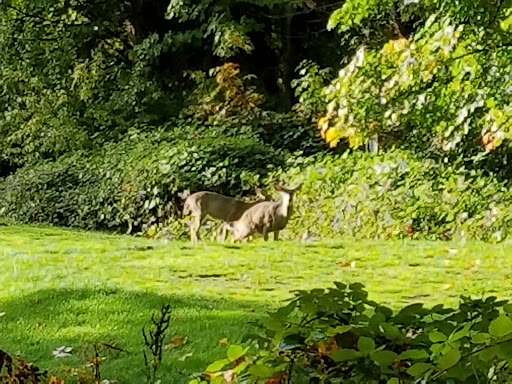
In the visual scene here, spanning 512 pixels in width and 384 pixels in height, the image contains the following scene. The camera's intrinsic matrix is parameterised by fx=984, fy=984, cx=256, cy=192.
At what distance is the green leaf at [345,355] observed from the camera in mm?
1311

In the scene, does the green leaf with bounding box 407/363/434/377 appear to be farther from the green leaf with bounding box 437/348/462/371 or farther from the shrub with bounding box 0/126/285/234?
the shrub with bounding box 0/126/285/234

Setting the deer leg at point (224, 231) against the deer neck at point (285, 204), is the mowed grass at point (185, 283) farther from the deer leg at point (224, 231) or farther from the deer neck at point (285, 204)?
the deer leg at point (224, 231)

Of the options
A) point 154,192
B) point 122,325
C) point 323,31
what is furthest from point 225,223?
point 323,31

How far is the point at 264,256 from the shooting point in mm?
8305

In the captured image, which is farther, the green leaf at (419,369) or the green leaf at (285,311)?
the green leaf at (285,311)

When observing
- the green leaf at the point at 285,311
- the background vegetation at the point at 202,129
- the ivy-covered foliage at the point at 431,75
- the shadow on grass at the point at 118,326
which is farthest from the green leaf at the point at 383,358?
the background vegetation at the point at 202,129

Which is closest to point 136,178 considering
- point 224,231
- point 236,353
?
point 224,231

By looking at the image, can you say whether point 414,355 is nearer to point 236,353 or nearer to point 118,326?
point 236,353

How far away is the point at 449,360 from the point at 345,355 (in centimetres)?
21

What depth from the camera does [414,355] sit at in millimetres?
1256

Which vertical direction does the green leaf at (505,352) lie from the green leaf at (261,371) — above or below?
above

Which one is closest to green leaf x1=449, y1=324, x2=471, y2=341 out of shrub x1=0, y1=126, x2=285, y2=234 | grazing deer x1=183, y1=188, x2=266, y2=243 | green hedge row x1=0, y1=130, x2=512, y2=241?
green hedge row x1=0, y1=130, x2=512, y2=241

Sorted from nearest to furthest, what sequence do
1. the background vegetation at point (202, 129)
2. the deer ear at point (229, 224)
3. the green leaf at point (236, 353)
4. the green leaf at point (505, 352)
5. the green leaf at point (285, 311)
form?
the green leaf at point (505, 352) < the green leaf at point (236, 353) < the green leaf at point (285, 311) < the deer ear at point (229, 224) < the background vegetation at point (202, 129)

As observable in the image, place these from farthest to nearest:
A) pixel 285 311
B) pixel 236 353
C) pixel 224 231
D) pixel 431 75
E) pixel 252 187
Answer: pixel 252 187
pixel 224 231
pixel 431 75
pixel 285 311
pixel 236 353
